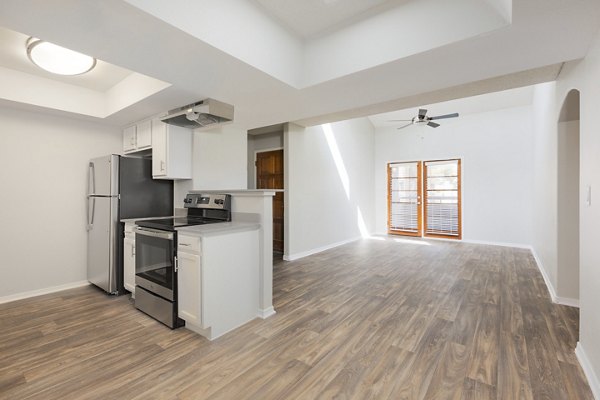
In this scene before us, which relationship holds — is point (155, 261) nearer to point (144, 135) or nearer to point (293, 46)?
point (144, 135)

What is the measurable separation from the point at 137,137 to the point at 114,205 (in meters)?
1.01

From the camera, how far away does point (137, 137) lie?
3.73m

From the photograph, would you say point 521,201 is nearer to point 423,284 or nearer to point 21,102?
point 423,284

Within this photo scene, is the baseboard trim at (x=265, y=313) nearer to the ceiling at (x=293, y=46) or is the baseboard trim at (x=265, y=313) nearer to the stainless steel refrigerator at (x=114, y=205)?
the stainless steel refrigerator at (x=114, y=205)

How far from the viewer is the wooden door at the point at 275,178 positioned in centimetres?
566

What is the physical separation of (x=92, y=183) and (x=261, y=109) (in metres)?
2.42

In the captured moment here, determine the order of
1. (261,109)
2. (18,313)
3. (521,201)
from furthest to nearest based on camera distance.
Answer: (521,201), (261,109), (18,313)

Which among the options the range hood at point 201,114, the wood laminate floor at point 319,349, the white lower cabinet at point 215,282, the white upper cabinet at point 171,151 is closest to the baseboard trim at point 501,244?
the wood laminate floor at point 319,349

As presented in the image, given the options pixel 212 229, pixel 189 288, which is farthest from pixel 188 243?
pixel 189 288

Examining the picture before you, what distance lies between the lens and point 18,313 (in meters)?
2.83

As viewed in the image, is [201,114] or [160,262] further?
[201,114]

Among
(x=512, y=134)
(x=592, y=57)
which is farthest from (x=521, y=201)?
(x=592, y=57)

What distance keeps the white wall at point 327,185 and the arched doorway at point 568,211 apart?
144 inches

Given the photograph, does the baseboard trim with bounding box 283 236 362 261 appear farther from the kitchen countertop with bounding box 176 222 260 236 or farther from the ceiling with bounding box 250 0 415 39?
the ceiling with bounding box 250 0 415 39
